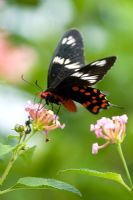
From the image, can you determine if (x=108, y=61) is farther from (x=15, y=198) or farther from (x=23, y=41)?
(x=23, y=41)

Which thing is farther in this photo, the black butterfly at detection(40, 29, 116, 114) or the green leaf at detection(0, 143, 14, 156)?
the black butterfly at detection(40, 29, 116, 114)

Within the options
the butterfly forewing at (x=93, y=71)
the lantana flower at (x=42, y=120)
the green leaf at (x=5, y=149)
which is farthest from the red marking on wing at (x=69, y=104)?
the green leaf at (x=5, y=149)

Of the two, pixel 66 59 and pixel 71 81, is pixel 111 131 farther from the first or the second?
pixel 66 59

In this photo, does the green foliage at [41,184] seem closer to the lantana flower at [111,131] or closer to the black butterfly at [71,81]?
the lantana flower at [111,131]

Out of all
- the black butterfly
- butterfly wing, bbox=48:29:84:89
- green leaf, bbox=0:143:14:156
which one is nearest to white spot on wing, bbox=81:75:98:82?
the black butterfly

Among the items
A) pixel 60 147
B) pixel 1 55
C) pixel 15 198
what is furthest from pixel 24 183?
pixel 1 55

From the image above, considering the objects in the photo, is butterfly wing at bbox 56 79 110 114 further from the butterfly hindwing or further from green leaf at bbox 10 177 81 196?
green leaf at bbox 10 177 81 196

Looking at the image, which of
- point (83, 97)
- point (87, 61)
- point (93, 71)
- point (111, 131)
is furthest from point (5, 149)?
point (87, 61)
